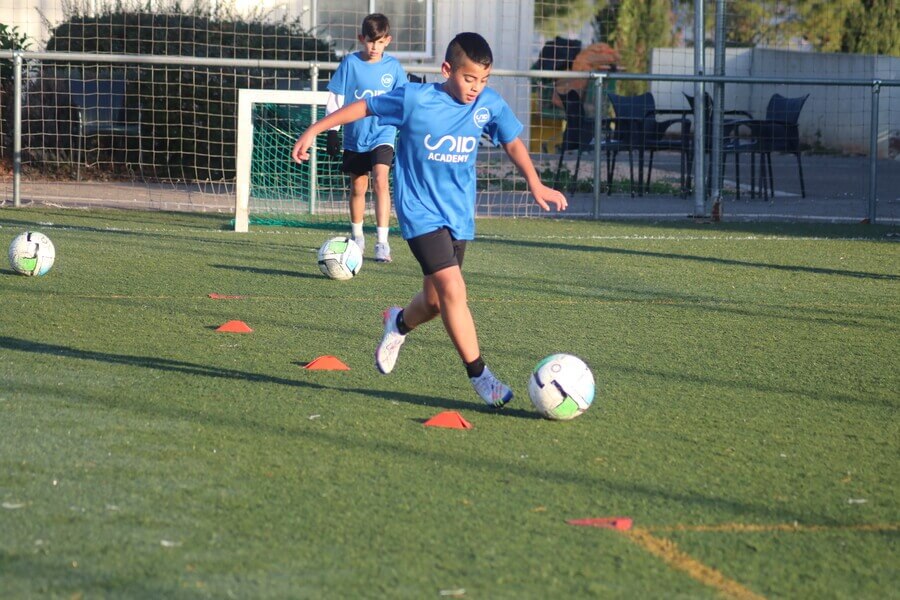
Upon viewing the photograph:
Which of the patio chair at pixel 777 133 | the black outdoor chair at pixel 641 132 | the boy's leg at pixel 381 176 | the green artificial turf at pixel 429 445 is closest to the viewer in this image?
the green artificial turf at pixel 429 445

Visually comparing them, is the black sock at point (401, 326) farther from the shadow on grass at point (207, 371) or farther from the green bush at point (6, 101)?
the green bush at point (6, 101)

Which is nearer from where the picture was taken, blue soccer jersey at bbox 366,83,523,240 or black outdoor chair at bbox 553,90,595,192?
blue soccer jersey at bbox 366,83,523,240

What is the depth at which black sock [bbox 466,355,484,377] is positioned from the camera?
15.9ft

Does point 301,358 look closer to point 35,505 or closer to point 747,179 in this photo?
point 35,505

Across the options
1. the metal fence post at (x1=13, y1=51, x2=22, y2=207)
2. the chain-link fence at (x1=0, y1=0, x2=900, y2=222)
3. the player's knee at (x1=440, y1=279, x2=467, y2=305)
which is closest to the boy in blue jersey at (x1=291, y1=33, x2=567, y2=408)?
the player's knee at (x1=440, y1=279, x2=467, y2=305)

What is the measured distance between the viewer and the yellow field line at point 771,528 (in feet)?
11.3

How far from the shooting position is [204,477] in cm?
379

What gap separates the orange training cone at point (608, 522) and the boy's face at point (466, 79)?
81.7 inches

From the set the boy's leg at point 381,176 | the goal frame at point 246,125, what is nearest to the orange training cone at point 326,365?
the boy's leg at point 381,176

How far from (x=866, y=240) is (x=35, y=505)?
9789mm

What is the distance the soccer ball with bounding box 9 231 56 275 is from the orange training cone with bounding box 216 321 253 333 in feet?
6.88

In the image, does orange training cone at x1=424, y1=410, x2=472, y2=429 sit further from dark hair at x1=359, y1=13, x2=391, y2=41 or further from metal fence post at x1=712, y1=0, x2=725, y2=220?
metal fence post at x1=712, y1=0, x2=725, y2=220

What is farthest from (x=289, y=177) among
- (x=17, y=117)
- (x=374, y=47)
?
(x=374, y=47)

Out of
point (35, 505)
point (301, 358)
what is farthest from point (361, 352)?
point (35, 505)
